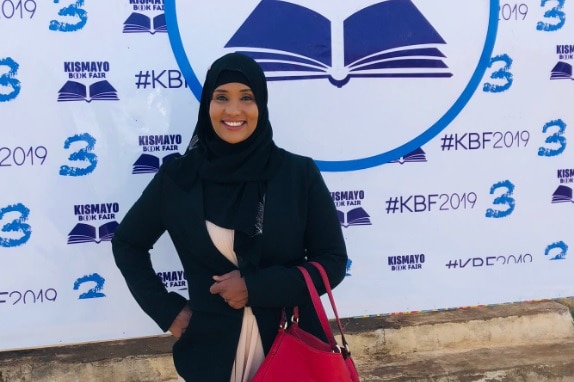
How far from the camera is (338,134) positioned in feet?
9.52

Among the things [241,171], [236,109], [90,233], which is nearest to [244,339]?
[241,171]

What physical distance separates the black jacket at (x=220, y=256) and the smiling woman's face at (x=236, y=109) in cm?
16

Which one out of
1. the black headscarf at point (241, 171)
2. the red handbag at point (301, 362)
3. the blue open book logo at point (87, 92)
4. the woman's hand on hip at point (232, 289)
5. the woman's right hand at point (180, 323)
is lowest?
the red handbag at point (301, 362)

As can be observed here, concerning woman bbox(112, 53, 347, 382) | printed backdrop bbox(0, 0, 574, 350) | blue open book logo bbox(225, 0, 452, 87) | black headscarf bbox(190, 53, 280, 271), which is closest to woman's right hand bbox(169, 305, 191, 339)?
woman bbox(112, 53, 347, 382)

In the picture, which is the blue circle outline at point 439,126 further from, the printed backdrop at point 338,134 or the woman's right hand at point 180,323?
the woman's right hand at point 180,323

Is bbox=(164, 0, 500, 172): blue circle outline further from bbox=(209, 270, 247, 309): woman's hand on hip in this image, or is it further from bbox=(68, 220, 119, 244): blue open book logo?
bbox=(209, 270, 247, 309): woman's hand on hip

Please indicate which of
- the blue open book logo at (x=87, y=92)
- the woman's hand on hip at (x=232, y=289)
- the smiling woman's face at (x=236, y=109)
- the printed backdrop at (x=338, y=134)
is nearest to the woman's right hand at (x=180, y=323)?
the woman's hand on hip at (x=232, y=289)

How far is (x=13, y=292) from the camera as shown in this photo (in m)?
2.67

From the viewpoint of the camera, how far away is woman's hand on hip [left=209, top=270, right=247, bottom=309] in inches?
74.7

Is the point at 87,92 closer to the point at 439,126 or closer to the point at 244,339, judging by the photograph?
the point at 244,339

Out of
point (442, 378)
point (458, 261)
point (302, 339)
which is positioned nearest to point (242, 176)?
point (302, 339)

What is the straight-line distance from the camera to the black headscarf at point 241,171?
1911mm

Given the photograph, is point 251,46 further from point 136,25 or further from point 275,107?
point 136,25

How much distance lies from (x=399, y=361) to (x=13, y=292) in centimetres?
192
